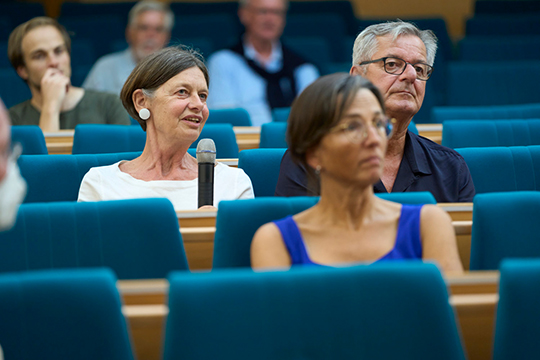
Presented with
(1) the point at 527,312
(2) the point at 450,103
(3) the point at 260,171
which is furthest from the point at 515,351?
(2) the point at 450,103

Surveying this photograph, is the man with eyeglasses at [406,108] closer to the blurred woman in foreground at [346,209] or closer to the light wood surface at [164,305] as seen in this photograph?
the blurred woman in foreground at [346,209]

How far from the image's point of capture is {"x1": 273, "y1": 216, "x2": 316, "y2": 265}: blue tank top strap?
3.22 ft

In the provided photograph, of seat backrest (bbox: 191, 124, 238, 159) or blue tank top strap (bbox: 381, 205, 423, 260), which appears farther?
seat backrest (bbox: 191, 124, 238, 159)

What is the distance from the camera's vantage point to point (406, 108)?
1473mm

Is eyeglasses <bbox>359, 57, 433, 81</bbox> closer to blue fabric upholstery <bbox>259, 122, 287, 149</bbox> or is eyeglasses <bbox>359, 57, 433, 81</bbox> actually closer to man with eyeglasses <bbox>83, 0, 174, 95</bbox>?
blue fabric upholstery <bbox>259, 122, 287, 149</bbox>

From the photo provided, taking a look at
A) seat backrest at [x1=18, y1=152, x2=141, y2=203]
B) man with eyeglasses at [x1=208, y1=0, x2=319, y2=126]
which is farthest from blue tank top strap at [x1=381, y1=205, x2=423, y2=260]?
man with eyeglasses at [x1=208, y1=0, x2=319, y2=126]

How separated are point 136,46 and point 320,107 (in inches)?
84.9

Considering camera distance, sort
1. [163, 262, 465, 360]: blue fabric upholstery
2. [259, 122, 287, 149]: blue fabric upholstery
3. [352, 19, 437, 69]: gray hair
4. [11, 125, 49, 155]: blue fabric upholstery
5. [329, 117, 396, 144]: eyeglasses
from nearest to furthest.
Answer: [163, 262, 465, 360]: blue fabric upholstery, [329, 117, 396, 144]: eyeglasses, [352, 19, 437, 69]: gray hair, [11, 125, 49, 155]: blue fabric upholstery, [259, 122, 287, 149]: blue fabric upholstery

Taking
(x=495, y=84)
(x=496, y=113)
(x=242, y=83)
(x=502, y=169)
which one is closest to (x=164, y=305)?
(x=502, y=169)

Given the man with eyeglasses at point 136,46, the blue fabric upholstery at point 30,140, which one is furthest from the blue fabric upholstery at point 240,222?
the man with eyeglasses at point 136,46

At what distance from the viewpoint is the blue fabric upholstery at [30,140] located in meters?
1.79

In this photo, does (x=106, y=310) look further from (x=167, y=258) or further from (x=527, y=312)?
(x=527, y=312)

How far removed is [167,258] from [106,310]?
31 centimetres

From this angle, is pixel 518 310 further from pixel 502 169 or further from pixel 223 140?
pixel 223 140
